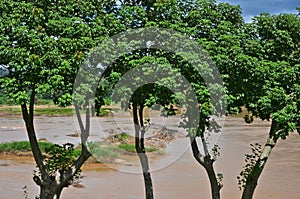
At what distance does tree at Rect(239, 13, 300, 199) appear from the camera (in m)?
7.07

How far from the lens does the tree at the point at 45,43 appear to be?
638 cm

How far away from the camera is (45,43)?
21.2ft

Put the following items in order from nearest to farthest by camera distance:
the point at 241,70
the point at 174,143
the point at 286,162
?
1. the point at 241,70
2. the point at 286,162
3. the point at 174,143

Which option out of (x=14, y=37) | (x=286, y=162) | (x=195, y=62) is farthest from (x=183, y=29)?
(x=286, y=162)

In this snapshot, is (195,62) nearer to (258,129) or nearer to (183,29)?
(183,29)

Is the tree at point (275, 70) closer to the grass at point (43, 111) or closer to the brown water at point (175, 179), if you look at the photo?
the brown water at point (175, 179)

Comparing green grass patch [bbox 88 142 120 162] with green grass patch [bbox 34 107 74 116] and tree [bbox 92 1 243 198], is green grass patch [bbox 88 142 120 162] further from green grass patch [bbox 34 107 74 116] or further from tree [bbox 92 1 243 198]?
green grass patch [bbox 34 107 74 116]

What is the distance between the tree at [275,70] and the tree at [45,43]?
2.45 metres

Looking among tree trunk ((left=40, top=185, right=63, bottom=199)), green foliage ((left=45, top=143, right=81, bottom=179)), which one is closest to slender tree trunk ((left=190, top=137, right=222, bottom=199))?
green foliage ((left=45, top=143, right=81, bottom=179))

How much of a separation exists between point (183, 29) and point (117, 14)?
1277 millimetres

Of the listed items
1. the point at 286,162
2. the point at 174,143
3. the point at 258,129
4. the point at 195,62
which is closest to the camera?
the point at 195,62

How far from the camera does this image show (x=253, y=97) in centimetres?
741

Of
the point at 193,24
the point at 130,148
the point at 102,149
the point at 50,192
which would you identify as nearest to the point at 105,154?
the point at 102,149

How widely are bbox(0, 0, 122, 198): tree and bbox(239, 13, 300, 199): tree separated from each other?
2452 millimetres
